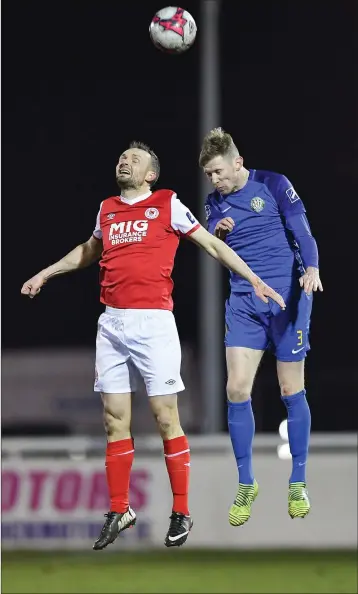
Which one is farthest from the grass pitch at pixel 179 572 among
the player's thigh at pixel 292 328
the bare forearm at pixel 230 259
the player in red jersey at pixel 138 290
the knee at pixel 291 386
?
the bare forearm at pixel 230 259

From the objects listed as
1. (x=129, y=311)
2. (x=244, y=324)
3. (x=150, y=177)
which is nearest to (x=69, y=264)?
(x=129, y=311)

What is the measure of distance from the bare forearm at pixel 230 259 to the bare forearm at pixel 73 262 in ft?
2.43

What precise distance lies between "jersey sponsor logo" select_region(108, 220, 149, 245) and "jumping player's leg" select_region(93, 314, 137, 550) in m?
0.45

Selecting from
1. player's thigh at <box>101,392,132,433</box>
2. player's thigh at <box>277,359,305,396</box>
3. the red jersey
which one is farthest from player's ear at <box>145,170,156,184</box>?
player's thigh at <box>277,359,305,396</box>

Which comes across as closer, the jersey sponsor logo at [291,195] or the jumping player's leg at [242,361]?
the jersey sponsor logo at [291,195]

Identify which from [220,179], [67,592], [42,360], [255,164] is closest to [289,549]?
[67,592]

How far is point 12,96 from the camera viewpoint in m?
38.8

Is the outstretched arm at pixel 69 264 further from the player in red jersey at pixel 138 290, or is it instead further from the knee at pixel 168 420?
the knee at pixel 168 420

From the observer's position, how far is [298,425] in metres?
7.40

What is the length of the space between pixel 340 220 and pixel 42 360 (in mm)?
17368

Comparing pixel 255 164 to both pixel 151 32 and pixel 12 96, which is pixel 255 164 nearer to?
pixel 12 96

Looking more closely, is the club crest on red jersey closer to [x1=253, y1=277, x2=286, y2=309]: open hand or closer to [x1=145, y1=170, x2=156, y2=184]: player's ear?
[x1=145, y1=170, x2=156, y2=184]: player's ear

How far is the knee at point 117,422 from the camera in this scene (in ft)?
22.1

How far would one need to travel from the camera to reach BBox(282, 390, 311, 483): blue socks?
7.39m
